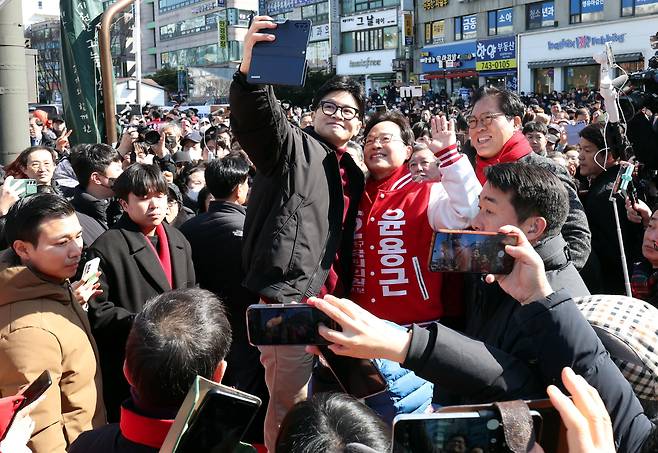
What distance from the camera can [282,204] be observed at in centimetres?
254

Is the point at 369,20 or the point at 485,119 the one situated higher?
the point at 369,20

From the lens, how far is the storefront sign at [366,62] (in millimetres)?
46312

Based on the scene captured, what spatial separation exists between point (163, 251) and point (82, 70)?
3456mm

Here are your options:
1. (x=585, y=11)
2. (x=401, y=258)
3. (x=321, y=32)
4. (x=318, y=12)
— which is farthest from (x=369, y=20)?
(x=401, y=258)

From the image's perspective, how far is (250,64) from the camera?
7.73 feet

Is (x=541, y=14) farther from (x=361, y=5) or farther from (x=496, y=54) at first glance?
(x=361, y=5)

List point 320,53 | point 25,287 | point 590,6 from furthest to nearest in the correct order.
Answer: point 320,53 → point 590,6 → point 25,287

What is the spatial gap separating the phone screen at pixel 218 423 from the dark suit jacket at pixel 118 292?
5.75 ft

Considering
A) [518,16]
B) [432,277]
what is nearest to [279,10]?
[518,16]

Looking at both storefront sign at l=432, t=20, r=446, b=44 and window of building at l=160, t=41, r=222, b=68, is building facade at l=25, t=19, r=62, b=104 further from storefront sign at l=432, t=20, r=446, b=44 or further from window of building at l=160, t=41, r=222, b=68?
storefront sign at l=432, t=20, r=446, b=44

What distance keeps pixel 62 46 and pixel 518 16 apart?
3493 centimetres

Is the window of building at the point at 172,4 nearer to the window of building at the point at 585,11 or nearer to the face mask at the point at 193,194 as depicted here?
the window of building at the point at 585,11

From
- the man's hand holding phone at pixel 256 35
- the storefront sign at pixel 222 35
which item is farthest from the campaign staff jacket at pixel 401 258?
the storefront sign at pixel 222 35

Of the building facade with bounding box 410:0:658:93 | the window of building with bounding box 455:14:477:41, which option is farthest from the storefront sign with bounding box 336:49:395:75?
the window of building with bounding box 455:14:477:41
